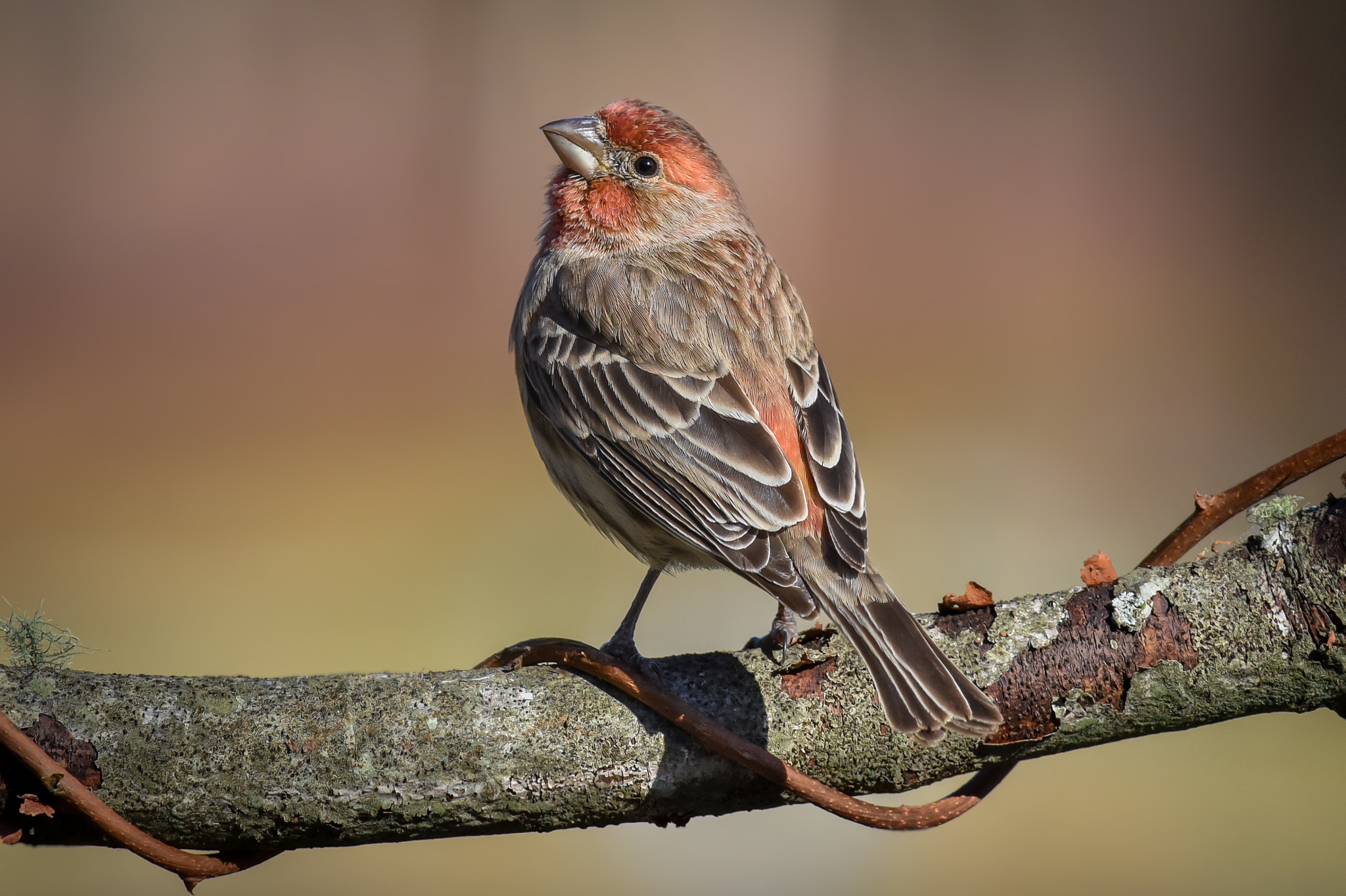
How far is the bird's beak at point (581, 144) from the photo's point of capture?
3.65 meters

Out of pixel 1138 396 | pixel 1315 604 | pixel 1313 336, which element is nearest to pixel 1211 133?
pixel 1313 336

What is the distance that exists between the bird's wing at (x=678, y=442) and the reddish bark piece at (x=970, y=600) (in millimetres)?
320

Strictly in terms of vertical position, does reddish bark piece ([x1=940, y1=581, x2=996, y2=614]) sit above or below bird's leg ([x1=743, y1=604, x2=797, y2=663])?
above

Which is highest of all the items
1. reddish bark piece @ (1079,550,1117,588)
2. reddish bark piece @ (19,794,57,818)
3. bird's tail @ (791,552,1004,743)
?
reddish bark piece @ (1079,550,1117,588)

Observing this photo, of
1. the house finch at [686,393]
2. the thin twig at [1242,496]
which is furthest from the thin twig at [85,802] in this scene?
the thin twig at [1242,496]

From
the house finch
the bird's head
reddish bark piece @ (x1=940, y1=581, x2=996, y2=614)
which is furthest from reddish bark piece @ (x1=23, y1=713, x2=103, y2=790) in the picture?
the bird's head

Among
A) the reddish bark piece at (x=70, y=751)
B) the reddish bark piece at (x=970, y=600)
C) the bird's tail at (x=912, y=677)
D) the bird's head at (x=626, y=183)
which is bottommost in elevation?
the reddish bark piece at (x=70, y=751)

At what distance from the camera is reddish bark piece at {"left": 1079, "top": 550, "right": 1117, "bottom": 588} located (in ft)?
6.90

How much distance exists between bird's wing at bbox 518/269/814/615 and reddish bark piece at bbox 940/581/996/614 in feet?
1.05

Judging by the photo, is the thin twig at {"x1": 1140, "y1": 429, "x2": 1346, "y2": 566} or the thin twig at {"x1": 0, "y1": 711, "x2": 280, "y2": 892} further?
the thin twig at {"x1": 1140, "y1": 429, "x2": 1346, "y2": 566}

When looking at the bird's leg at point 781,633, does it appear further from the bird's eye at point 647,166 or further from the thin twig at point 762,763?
the bird's eye at point 647,166

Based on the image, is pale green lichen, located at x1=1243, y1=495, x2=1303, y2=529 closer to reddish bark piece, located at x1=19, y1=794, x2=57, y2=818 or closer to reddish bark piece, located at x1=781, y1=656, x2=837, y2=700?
reddish bark piece, located at x1=781, y1=656, x2=837, y2=700

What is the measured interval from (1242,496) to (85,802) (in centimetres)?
178

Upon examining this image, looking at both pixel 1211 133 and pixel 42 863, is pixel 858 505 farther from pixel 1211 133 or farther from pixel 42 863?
pixel 1211 133
